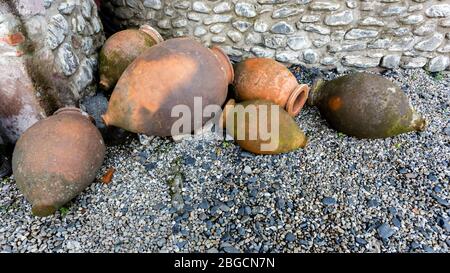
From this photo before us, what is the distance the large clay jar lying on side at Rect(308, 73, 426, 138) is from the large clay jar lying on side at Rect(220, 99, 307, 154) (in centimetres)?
38

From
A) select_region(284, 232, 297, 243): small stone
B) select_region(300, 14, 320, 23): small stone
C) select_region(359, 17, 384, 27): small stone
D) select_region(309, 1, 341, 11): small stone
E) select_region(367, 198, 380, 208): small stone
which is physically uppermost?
select_region(309, 1, 341, 11): small stone

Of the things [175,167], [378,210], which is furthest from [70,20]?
[378,210]

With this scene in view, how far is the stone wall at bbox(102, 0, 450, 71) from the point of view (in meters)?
3.14

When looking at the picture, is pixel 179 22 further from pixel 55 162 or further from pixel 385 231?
pixel 385 231

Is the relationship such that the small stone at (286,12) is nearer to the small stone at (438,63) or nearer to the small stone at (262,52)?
the small stone at (262,52)

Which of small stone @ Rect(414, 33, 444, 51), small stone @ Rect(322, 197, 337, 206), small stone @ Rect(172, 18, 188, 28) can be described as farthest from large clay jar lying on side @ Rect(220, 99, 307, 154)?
small stone @ Rect(414, 33, 444, 51)

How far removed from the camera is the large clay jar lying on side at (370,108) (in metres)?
2.61

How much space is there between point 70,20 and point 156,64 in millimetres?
896

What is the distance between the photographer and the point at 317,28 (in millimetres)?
3227

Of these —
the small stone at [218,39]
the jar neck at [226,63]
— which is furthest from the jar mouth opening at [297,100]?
the small stone at [218,39]

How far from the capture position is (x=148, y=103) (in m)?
2.33

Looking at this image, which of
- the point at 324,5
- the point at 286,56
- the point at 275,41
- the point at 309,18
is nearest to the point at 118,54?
the point at 275,41

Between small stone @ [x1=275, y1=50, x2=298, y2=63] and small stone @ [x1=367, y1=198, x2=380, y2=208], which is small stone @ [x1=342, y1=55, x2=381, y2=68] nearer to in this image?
small stone @ [x1=275, y1=50, x2=298, y2=63]

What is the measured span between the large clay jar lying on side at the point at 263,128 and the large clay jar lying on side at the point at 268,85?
0.42ft
